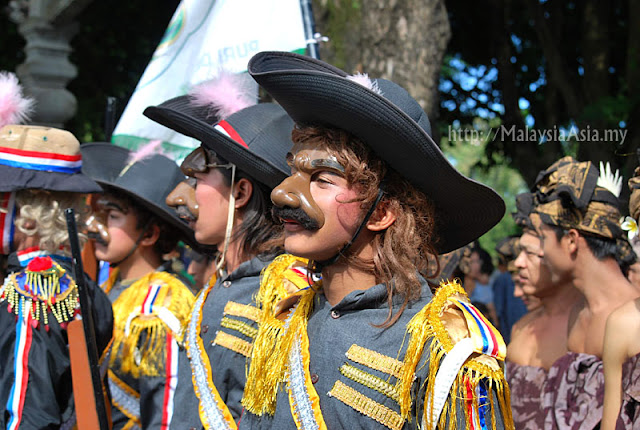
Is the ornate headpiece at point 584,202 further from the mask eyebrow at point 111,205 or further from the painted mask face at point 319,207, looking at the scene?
the mask eyebrow at point 111,205

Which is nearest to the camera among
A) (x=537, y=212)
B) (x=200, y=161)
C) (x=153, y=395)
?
(x=200, y=161)

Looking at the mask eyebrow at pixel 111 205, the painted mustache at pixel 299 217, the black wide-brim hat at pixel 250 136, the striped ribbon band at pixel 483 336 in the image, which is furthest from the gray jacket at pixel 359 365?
the mask eyebrow at pixel 111 205

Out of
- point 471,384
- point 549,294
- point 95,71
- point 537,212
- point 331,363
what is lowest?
point 95,71

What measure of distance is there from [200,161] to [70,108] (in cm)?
609

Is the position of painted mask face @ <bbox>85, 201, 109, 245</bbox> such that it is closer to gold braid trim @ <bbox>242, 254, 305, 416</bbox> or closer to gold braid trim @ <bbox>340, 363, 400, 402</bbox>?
gold braid trim @ <bbox>242, 254, 305, 416</bbox>

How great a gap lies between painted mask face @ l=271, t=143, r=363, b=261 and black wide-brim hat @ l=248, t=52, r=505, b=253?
142mm

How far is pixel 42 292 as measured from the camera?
3.10 metres

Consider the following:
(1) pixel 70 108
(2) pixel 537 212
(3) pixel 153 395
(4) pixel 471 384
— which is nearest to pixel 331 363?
(4) pixel 471 384

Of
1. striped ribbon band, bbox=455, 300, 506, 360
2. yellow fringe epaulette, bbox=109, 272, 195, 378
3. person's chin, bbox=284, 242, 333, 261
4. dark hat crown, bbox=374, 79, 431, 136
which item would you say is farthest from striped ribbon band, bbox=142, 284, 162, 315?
striped ribbon band, bbox=455, 300, 506, 360

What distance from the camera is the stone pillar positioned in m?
8.56

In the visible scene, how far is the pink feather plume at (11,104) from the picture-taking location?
11.9 feet

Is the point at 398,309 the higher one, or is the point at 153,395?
the point at 398,309

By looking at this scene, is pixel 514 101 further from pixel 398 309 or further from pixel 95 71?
pixel 398 309

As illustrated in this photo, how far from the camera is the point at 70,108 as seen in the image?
8.76 meters
